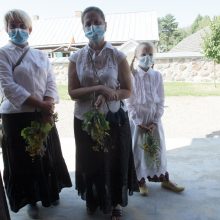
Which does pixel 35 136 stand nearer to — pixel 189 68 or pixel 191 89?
pixel 191 89

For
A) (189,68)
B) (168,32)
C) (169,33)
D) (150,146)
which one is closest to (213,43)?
(189,68)

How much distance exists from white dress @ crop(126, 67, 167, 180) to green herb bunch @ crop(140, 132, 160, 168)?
2cm

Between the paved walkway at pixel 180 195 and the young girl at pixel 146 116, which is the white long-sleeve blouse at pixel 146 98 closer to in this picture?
the young girl at pixel 146 116

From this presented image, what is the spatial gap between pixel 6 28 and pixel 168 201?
2.01 metres

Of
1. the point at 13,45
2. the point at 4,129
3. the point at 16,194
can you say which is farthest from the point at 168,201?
the point at 13,45

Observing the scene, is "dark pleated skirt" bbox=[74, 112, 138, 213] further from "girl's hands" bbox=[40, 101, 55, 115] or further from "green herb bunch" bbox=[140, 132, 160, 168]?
"green herb bunch" bbox=[140, 132, 160, 168]

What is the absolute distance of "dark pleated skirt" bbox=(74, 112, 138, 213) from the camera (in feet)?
8.48

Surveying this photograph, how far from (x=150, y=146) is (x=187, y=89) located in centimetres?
930

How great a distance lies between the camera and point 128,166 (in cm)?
273

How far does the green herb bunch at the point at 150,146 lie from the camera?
3117 mm

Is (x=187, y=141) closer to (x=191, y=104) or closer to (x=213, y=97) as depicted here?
(x=191, y=104)

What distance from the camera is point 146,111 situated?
3.13 m

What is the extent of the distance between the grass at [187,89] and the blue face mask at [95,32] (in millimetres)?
8560

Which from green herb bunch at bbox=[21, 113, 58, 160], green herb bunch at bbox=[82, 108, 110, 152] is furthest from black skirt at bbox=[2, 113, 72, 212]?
green herb bunch at bbox=[82, 108, 110, 152]
